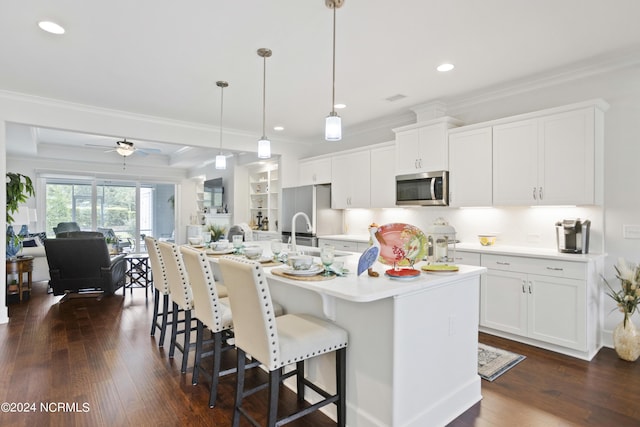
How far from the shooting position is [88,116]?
4594 mm

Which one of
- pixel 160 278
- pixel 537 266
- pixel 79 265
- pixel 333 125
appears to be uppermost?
pixel 333 125

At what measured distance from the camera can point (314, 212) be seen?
5793 millimetres

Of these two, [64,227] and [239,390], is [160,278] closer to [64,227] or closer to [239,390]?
[239,390]

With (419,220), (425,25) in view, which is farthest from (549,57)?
(419,220)

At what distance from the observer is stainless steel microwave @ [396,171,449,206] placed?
4293 millimetres

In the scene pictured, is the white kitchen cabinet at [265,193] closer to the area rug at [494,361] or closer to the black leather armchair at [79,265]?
the black leather armchair at [79,265]

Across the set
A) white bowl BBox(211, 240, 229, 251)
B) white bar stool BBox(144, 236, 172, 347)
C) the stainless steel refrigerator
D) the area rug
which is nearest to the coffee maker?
the area rug

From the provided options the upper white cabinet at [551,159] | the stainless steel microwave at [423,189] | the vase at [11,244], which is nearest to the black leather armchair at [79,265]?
the vase at [11,244]

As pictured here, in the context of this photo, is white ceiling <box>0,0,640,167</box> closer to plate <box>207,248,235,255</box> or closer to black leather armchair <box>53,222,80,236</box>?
plate <box>207,248,235,255</box>

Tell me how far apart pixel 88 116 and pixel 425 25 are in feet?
13.9

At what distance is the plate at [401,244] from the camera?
2232mm

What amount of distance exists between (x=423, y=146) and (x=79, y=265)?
4.90 metres

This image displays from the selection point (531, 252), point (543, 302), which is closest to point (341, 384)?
point (543, 302)

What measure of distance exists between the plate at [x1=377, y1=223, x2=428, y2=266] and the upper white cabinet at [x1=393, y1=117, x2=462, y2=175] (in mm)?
2324
